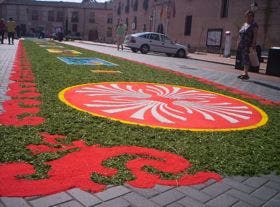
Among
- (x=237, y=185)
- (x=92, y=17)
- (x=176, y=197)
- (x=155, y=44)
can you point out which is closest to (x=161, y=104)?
(x=237, y=185)

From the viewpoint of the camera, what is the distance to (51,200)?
274 cm

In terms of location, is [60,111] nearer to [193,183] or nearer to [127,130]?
[127,130]

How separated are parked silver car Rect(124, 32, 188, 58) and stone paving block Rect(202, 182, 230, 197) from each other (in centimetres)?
2295

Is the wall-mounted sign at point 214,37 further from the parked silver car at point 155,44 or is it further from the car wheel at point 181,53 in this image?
the parked silver car at point 155,44

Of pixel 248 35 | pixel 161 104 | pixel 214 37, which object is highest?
pixel 214 37

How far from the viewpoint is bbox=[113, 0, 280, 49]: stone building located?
26516 millimetres

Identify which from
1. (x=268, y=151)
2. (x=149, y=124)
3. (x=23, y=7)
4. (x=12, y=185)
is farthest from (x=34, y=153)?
(x=23, y=7)

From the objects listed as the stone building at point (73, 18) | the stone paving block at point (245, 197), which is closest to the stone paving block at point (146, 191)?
the stone paving block at point (245, 197)

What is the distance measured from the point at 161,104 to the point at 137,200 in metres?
3.86

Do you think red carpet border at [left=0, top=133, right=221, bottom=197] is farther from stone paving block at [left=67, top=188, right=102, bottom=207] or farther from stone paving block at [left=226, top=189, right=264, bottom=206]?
stone paving block at [left=226, top=189, right=264, bottom=206]

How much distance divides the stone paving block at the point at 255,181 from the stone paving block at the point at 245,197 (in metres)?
0.23

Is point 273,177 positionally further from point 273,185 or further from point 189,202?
point 189,202

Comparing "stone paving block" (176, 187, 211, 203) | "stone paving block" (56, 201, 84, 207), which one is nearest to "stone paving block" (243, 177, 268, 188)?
"stone paving block" (176, 187, 211, 203)

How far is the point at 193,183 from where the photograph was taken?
10.6 ft
